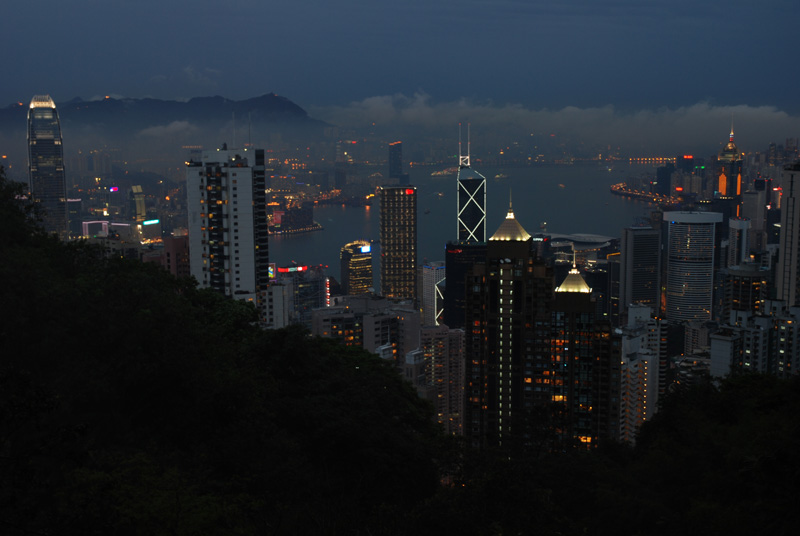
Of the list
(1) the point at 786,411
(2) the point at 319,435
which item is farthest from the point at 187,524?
(1) the point at 786,411

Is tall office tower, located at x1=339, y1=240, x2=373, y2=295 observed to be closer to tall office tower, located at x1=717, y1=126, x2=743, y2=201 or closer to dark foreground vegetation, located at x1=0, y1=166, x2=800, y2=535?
tall office tower, located at x1=717, y1=126, x2=743, y2=201

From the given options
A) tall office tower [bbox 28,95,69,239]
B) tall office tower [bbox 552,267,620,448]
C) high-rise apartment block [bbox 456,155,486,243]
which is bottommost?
tall office tower [bbox 552,267,620,448]

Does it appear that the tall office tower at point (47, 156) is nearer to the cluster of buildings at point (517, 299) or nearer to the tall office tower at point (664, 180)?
the cluster of buildings at point (517, 299)

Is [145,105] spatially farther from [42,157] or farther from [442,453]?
[442,453]

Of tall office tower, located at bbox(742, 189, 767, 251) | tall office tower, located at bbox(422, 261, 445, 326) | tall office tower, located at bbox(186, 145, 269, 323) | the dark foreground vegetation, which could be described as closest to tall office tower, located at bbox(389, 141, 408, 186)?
tall office tower, located at bbox(422, 261, 445, 326)

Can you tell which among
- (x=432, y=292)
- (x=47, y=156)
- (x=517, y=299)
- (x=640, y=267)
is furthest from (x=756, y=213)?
(x=47, y=156)

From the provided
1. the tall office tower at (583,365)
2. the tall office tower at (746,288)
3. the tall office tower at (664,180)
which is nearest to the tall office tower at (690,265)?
the tall office tower at (746,288)
